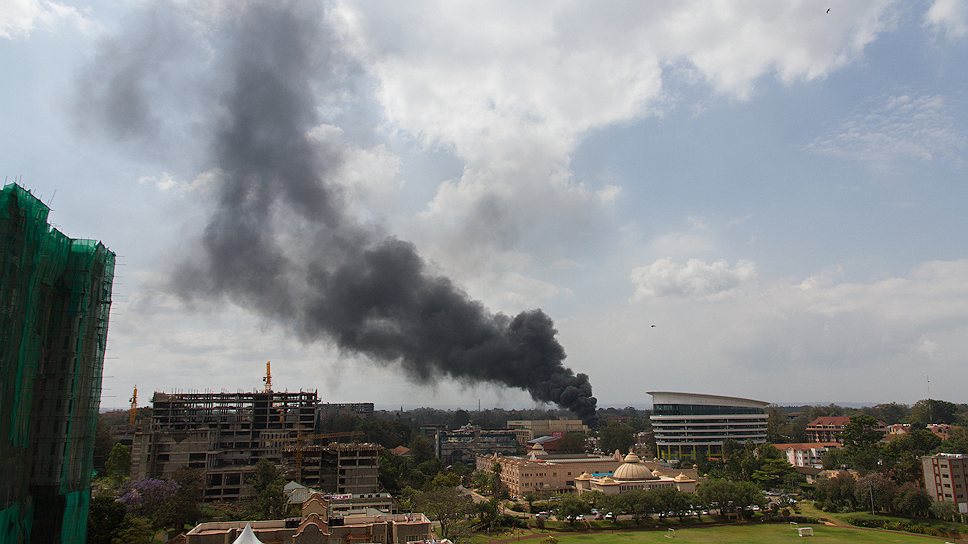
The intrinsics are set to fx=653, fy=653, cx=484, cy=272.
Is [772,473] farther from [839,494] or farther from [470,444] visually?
[470,444]

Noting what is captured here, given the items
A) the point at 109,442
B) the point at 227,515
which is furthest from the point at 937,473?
the point at 109,442

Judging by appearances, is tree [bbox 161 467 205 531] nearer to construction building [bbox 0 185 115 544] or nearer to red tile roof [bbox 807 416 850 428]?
construction building [bbox 0 185 115 544]

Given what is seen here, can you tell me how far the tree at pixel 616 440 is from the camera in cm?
11394

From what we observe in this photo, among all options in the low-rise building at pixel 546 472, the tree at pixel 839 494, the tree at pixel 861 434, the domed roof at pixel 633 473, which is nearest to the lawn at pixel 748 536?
the tree at pixel 839 494

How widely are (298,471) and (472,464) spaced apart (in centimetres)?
4081

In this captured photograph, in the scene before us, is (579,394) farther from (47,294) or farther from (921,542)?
(47,294)

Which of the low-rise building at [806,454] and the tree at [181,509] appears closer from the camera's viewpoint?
the tree at [181,509]

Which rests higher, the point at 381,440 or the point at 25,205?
the point at 25,205

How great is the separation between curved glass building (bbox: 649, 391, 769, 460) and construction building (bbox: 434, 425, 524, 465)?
2672 centimetres

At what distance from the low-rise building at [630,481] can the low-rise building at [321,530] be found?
35786 millimetres

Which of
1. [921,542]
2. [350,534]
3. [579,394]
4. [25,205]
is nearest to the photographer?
[25,205]

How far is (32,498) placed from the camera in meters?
33.4

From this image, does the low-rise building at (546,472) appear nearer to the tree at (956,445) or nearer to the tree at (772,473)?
the tree at (772,473)

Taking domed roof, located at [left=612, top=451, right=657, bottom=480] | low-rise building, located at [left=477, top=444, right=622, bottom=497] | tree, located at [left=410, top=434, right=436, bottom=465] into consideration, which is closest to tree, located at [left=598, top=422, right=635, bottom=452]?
low-rise building, located at [left=477, top=444, right=622, bottom=497]
